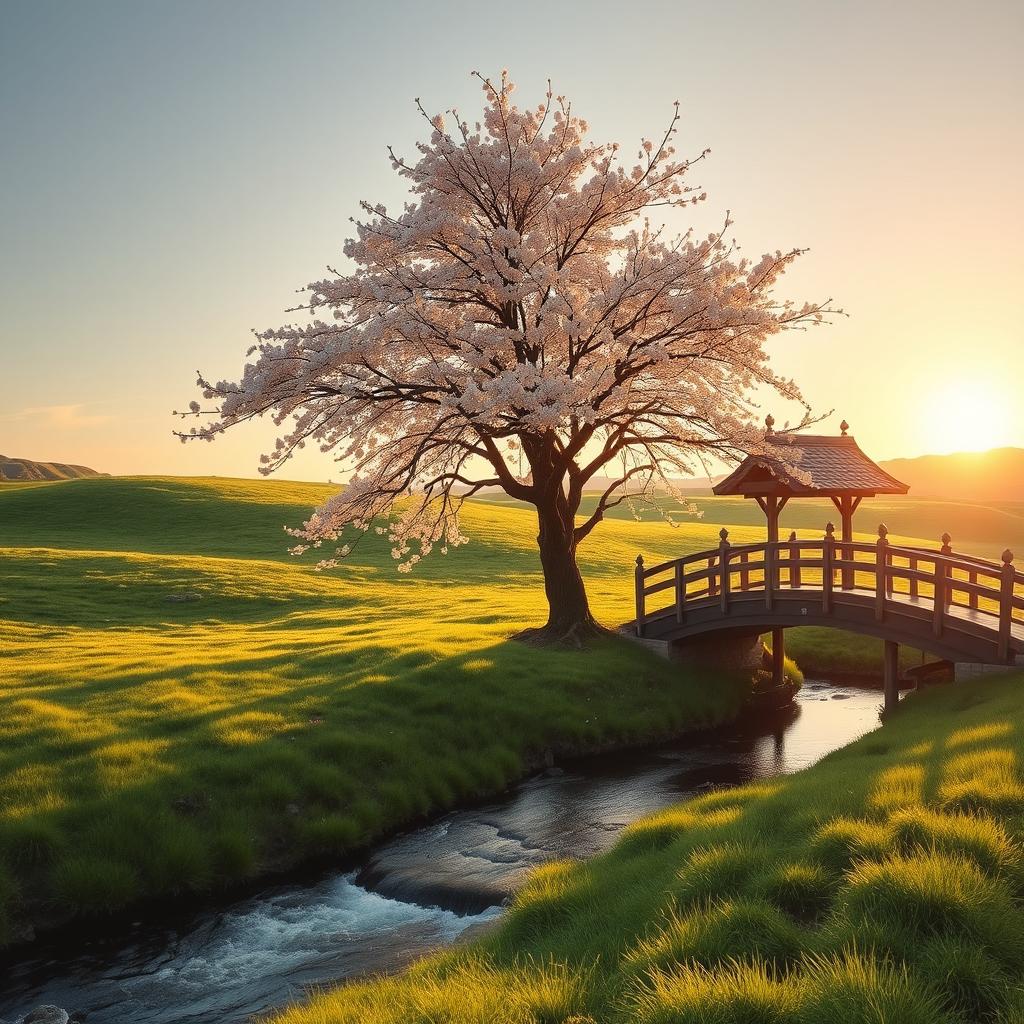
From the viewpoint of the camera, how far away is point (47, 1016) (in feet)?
33.1

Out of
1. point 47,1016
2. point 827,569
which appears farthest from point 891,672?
point 47,1016

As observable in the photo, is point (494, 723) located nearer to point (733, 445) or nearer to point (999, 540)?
point (733, 445)

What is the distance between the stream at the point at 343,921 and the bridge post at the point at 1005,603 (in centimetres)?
479

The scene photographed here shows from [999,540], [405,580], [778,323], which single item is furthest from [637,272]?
[999,540]

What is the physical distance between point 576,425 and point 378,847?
1338 centimetres

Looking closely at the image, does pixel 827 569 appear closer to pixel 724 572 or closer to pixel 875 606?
pixel 875 606

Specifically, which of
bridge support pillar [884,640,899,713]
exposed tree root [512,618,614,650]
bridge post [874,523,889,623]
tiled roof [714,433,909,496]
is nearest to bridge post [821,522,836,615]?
bridge post [874,523,889,623]

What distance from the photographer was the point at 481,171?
76.5 ft

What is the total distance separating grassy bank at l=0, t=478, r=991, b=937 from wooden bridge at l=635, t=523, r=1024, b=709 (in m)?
2.01

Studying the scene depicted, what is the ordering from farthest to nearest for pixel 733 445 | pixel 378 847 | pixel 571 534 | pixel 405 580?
1. pixel 405 580
2. pixel 571 534
3. pixel 733 445
4. pixel 378 847

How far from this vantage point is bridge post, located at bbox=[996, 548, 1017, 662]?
1712 centimetres

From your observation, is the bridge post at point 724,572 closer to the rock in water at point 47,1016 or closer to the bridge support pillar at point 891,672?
the bridge support pillar at point 891,672

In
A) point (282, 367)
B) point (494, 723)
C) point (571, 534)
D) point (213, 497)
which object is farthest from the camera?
point (213, 497)

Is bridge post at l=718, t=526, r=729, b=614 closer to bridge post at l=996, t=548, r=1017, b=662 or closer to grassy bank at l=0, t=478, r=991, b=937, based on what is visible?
grassy bank at l=0, t=478, r=991, b=937
